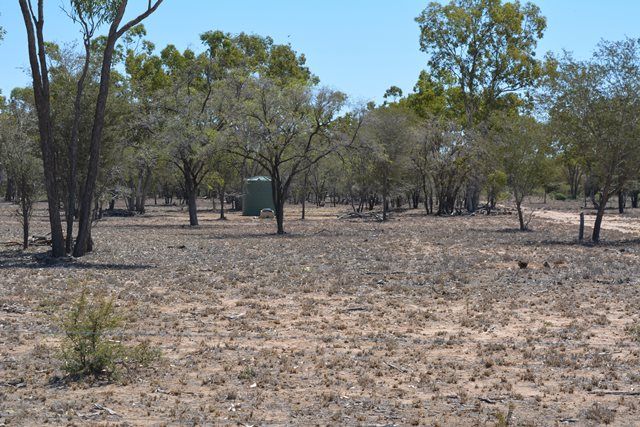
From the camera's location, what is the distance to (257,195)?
65.4 meters

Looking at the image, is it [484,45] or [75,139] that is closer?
→ [75,139]

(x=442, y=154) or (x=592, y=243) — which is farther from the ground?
(x=442, y=154)

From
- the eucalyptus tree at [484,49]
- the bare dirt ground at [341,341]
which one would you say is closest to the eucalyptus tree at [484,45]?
the eucalyptus tree at [484,49]

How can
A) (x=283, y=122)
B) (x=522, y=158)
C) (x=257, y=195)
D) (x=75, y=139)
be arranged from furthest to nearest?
(x=257, y=195), (x=522, y=158), (x=283, y=122), (x=75, y=139)

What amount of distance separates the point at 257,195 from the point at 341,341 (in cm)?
5412

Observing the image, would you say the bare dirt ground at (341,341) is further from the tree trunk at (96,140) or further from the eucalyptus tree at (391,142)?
the eucalyptus tree at (391,142)

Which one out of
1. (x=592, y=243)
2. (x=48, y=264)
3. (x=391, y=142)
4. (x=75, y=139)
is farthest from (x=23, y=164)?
(x=391, y=142)

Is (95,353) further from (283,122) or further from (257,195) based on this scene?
(257,195)

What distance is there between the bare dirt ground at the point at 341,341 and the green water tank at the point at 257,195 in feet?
134

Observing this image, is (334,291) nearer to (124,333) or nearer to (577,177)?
(124,333)

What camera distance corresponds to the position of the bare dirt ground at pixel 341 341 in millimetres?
8078

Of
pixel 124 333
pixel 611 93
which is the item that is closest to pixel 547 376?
pixel 124 333

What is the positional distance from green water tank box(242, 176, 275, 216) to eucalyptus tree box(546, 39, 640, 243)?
3513 centimetres

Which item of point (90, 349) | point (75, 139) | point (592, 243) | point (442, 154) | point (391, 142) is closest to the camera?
point (90, 349)
